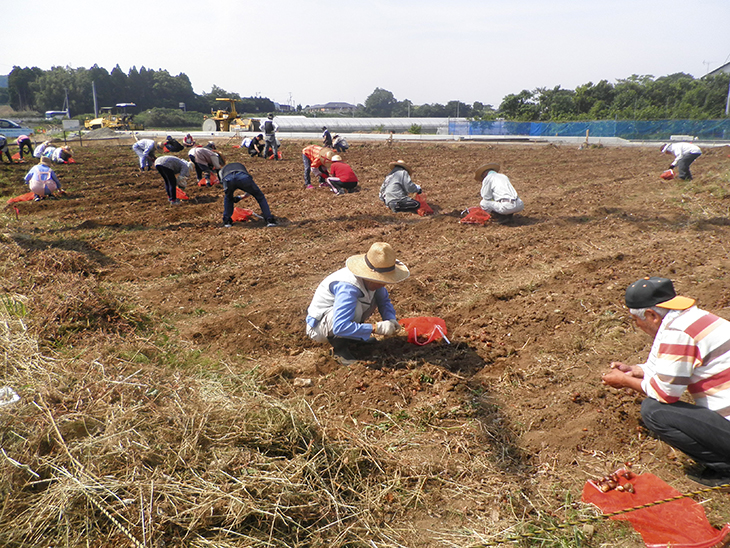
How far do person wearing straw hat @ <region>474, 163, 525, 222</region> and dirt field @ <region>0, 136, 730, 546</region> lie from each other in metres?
0.28

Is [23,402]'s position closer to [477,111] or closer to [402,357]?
[402,357]

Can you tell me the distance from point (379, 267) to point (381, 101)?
120168mm

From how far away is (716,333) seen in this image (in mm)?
2424

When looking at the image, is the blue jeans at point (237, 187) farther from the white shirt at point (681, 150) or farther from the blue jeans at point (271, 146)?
the white shirt at point (681, 150)

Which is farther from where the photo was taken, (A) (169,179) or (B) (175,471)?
(A) (169,179)

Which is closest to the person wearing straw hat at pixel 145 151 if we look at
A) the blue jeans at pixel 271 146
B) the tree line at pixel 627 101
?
the blue jeans at pixel 271 146

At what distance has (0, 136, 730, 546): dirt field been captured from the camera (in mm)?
2891

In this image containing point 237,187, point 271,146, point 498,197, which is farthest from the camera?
point 271,146

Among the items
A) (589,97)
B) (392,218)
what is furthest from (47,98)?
(392,218)

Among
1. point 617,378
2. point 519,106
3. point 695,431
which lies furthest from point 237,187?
point 519,106

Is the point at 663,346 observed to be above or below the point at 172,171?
below

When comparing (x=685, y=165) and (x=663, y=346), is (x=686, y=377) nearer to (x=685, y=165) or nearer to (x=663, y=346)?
(x=663, y=346)

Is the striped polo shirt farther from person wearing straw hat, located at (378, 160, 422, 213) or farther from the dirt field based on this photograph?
person wearing straw hat, located at (378, 160, 422, 213)

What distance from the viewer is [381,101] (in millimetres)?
115250
